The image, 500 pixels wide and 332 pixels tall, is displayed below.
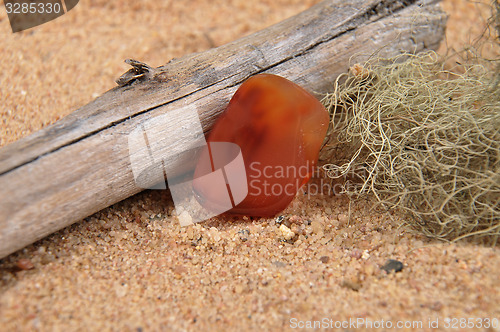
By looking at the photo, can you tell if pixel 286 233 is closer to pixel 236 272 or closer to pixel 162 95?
pixel 236 272

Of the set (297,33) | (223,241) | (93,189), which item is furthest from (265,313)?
(297,33)

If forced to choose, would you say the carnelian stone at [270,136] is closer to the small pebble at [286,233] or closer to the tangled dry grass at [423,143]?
the small pebble at [286,233]

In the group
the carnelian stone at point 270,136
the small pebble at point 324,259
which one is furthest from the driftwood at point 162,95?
the small pebble at point 324,259

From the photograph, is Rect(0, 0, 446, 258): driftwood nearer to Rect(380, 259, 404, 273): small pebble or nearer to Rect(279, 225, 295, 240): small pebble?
Rect(279, 225, 295, 240): small pebble

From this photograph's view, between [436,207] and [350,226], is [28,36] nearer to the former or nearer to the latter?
[350,226]

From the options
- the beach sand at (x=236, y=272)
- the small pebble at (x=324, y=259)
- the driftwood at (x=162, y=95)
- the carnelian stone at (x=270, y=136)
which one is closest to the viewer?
the beach sand at (x=236, y=272)

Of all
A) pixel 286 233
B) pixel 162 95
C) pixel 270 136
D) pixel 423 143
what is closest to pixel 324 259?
pixel 286 233

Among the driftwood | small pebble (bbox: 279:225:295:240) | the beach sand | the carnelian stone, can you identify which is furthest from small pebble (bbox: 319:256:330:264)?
the driftwood

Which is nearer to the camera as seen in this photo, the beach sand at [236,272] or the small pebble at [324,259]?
the beach sand at [236,272]
